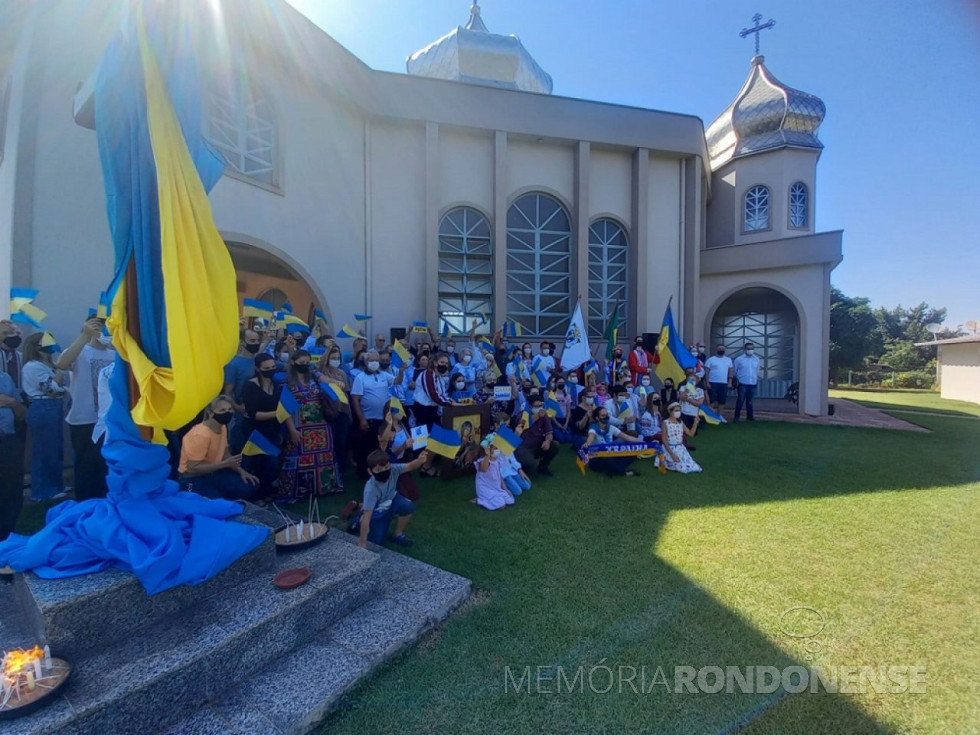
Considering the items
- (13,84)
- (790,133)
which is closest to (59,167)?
(13,84)

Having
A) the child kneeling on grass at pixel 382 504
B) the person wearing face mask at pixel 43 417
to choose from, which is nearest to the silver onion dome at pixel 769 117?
the child kneeling on grass at pixel 382 504

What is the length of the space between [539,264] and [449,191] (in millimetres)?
3041

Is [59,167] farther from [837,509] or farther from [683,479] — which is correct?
[837,509]

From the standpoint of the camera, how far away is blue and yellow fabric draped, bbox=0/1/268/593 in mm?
2561

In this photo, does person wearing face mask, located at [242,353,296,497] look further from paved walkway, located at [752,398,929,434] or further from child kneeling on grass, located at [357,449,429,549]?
paved walkway, located at [752,398,929,434]

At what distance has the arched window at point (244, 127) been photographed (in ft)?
26.7

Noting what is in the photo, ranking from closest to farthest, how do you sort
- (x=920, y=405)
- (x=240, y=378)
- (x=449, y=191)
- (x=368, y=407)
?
(x=240, y=378) < (x=368, y=407) < (x=449, y=191) < (x=920, y=405)

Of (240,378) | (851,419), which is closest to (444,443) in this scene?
(240,378)

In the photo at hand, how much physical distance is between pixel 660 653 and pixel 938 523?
4341 millimetres

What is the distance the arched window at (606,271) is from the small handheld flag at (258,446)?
31.9 feet

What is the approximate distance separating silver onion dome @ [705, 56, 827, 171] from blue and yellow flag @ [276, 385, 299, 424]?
16397 millimetres

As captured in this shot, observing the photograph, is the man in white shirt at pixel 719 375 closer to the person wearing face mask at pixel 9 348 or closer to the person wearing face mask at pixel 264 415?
the person wearing face mask at pixel 264 415

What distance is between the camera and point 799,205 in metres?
15.0

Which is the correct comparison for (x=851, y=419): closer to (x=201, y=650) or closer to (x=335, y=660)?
(x=335, y=660)
